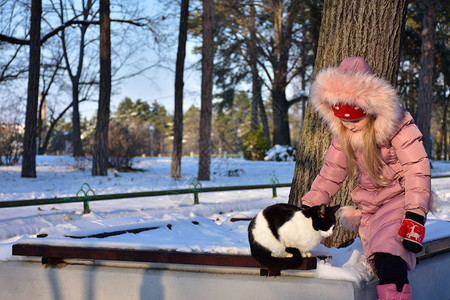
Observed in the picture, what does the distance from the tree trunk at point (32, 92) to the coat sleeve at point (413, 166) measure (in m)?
14.7

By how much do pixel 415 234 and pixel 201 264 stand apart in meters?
1.28

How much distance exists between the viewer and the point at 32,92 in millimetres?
15516

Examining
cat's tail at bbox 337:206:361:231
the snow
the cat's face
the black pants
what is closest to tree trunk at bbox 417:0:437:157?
the snow

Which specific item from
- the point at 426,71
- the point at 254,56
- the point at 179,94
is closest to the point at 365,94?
the point at 179,94

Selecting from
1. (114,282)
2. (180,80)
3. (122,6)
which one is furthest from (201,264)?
(122,6)

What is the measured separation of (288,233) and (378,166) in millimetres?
740

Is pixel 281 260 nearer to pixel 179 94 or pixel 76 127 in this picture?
pixel 179 94

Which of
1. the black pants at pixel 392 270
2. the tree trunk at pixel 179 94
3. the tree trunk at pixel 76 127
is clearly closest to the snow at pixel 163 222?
the black pants at pixel 392 270

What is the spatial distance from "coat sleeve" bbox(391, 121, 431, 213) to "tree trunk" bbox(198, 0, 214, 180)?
12.3 meters

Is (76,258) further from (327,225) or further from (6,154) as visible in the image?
(6,154)

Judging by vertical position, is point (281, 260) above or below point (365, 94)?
below

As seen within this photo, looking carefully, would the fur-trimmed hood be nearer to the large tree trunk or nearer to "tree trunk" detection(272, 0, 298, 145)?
the large tree trunk

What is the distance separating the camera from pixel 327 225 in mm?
2623

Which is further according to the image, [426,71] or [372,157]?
[426,71]
